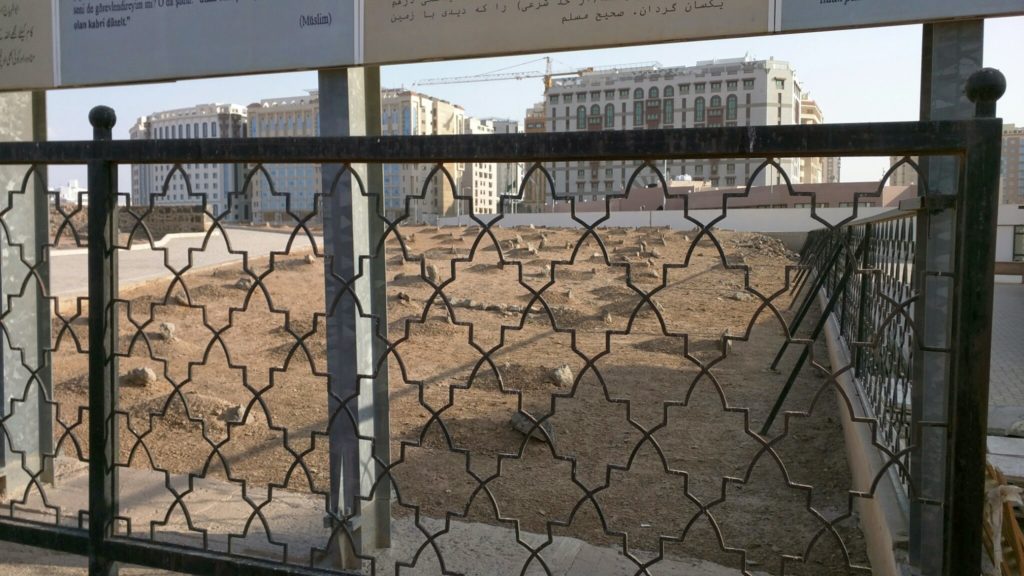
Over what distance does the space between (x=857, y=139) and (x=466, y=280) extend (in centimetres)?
1033

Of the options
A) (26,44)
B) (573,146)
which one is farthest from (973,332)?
(26,44)

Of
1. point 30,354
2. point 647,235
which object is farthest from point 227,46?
point 647,235

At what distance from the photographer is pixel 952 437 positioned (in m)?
1.48

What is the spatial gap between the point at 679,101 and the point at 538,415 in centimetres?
6911

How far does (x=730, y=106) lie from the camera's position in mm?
67250

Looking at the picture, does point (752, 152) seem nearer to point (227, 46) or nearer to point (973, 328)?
point (973, 328)

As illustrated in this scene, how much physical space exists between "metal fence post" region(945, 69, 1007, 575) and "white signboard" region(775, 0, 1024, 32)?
0.92 m

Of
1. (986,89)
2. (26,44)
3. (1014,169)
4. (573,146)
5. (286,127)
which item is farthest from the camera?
(1014,169)

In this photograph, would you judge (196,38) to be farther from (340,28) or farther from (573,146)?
(573,146)

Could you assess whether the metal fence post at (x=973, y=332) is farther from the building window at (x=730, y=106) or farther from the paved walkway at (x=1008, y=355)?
the building window at (x=730, y=106)

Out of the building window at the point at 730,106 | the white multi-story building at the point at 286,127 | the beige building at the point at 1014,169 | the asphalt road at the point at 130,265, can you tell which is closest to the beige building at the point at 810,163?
the building window at the point at 730,106

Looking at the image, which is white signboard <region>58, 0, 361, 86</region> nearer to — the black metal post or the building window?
the black metal post

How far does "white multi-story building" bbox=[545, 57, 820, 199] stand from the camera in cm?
6494

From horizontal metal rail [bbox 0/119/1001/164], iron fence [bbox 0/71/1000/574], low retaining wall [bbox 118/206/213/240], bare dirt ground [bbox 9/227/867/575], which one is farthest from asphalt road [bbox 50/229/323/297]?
low retaining wall [bbox 118/206/213/240]
